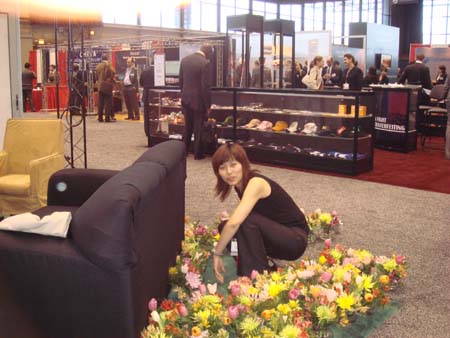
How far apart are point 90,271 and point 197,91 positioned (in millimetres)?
6325

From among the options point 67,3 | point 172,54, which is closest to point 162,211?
point 67,3

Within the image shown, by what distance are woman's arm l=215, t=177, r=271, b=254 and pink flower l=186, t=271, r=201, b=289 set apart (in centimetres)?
19

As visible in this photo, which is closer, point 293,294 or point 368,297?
point 293,294

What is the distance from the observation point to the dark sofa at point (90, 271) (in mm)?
2381

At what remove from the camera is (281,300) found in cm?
300

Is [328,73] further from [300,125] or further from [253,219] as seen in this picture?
[253,219]

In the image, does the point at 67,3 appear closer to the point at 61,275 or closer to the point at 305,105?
the point at 305,105

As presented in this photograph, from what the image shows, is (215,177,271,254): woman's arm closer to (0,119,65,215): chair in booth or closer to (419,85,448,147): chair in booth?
(0,119,65,215): chair in booth

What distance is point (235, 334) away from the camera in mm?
2734

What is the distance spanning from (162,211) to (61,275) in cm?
A: 81

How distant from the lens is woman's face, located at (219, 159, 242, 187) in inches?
136

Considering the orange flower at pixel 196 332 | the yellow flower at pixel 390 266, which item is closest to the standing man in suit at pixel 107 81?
the yellow flower at pixel 390 266

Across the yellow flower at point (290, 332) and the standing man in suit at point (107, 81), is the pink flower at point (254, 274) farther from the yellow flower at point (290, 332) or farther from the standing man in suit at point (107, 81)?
the standing man in suit at point (107, 81)

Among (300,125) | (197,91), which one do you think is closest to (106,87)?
(197,91)
